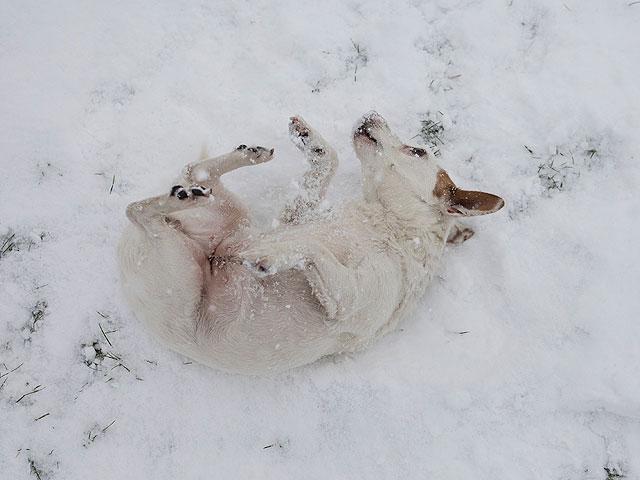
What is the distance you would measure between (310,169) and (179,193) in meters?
1.24

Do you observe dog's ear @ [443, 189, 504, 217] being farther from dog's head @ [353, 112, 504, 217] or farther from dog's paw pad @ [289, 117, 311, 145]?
dog's paw pad @ [289, 117, 311, 145]

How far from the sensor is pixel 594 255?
4031 millimetres

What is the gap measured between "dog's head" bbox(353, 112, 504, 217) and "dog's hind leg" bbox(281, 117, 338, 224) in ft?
0.84

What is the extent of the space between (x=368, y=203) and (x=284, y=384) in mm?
1683

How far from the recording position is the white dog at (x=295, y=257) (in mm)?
3217

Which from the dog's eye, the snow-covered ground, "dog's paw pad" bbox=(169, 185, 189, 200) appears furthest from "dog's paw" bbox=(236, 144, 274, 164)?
the dog's eye

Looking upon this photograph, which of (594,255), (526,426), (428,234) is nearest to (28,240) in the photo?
(428,234)

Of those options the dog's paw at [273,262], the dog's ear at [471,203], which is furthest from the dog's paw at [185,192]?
the dog's ear at [471,203]

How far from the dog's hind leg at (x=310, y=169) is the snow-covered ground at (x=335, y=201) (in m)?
0.25

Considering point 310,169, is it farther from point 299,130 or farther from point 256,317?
point 256,317

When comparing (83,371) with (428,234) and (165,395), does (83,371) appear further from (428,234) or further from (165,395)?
(428,234)

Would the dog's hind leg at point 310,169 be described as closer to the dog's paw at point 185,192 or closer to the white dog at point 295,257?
the white dog at point 295,257

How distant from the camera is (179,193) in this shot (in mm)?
3119

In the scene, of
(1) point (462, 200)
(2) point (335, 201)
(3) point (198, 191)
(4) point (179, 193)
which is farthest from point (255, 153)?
(1) point (462, 200)
